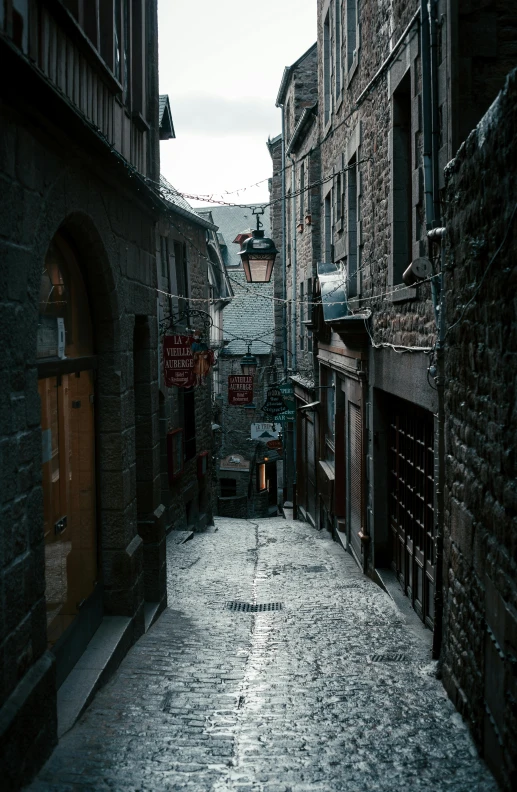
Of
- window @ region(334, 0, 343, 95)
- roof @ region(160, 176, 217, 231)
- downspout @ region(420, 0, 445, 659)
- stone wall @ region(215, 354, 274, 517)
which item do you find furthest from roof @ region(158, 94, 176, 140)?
stone wall @ region(215, 354, 274, 517)

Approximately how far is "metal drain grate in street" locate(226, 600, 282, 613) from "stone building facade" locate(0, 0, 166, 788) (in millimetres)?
1019

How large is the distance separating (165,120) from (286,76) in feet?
27.8

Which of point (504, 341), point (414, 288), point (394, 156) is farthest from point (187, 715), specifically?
point (394, 156)

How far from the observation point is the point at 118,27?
7090 mm

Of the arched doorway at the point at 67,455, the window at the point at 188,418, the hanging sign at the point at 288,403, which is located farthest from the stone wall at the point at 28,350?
the hanging sign at the point at 288,403

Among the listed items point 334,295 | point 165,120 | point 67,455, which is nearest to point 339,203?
point 334,295

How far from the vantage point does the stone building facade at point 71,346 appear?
421cm

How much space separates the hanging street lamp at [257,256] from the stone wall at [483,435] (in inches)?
249

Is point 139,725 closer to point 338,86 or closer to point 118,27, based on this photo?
point 118,27

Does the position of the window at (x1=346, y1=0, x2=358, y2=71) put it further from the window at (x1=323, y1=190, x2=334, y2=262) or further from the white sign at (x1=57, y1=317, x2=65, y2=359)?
the white sign at (x1=57, y1=317, x2=65, y2=359)

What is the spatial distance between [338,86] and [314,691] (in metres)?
10.9

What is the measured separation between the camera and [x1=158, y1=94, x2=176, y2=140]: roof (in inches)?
628

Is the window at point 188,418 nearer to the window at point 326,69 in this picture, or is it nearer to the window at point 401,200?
the window at point 326,69

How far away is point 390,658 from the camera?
6.94 metres
